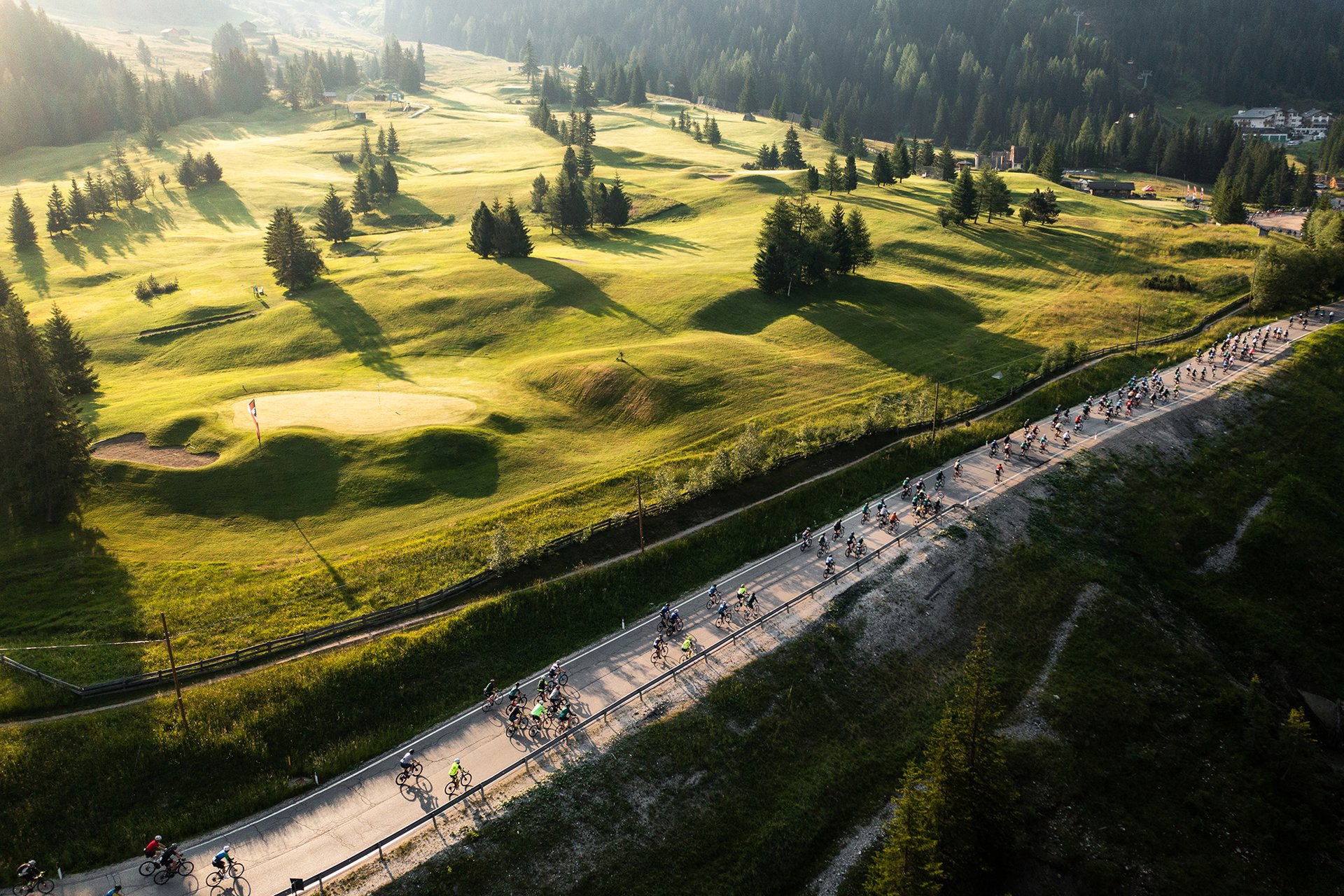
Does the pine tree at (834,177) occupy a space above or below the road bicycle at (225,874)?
above

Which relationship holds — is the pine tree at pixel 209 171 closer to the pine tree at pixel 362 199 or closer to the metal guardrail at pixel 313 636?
the pine tree at pixel 362 199

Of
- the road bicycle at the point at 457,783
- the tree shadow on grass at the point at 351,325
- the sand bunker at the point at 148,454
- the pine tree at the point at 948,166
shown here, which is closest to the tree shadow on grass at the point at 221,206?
the tree shadow on grass at the point at 351,325

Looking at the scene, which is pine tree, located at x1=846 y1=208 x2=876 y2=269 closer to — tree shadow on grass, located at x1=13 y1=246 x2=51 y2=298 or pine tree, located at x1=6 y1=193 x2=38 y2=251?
tree shadow on grass, located at x1=13 y1=246 x2=51 y2=298

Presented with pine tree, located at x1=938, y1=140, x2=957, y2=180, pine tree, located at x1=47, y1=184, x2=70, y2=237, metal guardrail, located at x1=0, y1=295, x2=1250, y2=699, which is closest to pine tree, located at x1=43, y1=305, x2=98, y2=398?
metal guardrail, located at x1=0, y1=295, x2=1250, y2=699

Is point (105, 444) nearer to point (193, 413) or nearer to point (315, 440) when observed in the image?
point (193, 413)

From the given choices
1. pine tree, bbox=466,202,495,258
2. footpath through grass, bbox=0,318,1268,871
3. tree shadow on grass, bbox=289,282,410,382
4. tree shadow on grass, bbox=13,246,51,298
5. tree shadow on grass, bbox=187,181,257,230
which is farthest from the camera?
tree shadow on grass, bbox=187,181,257,230

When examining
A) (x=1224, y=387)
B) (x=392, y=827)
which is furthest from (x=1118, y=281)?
(x=392, y=827)

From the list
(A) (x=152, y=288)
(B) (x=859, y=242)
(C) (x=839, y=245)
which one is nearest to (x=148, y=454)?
(A) (x=152, y=288)
